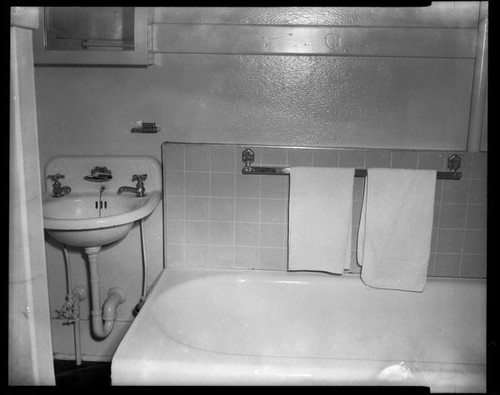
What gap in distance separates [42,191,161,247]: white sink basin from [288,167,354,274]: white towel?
47 cm

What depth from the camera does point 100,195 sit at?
1.63 metres

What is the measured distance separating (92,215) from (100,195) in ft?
0.24

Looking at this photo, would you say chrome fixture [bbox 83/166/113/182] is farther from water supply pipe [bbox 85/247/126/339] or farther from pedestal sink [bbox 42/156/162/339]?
water supply pipe [bbox 85/247/126/339]

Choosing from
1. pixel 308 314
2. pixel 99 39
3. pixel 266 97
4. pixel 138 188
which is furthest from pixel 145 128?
pixel 308 314

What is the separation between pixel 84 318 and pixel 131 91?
0.81 meters

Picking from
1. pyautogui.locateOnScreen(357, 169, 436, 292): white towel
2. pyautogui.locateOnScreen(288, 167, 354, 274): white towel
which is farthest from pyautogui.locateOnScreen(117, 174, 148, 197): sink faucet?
pyautogui.locateOnScreen(357, 169, 436, 292): white towel

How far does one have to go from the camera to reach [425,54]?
1.55 meters

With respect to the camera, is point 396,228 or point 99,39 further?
point 396,228

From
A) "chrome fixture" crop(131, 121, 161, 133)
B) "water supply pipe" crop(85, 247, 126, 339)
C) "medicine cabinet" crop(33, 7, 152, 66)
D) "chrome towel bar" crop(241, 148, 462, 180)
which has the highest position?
"medicine cabinet" crop(33, 7, 152, 66)

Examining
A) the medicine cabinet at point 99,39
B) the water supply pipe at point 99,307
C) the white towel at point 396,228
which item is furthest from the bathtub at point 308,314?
the medicine cabinet at point 99,39

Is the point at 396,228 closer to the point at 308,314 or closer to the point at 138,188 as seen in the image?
the point at 308,314

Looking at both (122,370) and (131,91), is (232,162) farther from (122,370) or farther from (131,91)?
(122,370)

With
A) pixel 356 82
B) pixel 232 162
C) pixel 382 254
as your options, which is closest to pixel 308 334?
pixel 382 254

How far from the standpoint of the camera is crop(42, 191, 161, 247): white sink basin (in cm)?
145
